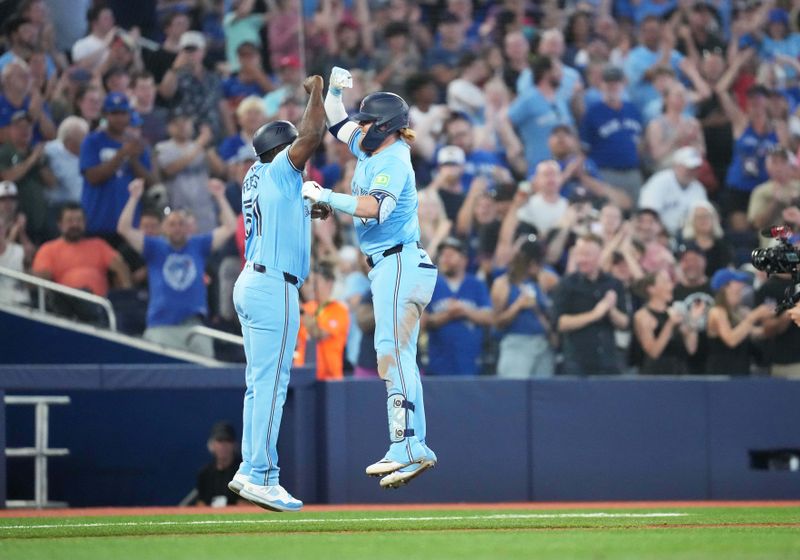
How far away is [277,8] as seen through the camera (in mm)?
12484

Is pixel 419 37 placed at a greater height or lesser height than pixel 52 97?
greater

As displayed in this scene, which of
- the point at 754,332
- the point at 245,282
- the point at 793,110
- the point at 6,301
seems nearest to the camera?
the point at 245,282

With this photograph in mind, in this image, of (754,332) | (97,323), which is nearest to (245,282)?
(97,323)

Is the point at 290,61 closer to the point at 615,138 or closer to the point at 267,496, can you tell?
the point at 615,138

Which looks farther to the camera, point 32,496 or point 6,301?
point 32,496

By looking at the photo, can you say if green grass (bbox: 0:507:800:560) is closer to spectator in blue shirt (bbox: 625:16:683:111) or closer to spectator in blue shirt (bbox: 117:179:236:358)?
spectator in blue shirt (bbox: 117:179:236:358)

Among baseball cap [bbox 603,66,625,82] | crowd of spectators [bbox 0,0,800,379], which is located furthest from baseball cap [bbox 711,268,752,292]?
baseball cap [bbox 603,66,625,82]

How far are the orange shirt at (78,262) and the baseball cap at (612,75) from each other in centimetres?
540

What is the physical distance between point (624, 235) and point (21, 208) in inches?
213

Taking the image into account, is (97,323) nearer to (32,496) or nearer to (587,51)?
(32,496)

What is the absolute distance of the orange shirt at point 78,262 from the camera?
11094 millimetres

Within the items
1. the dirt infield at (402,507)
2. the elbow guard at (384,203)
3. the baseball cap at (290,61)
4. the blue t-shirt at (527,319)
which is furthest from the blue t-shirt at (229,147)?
the elbow guard at (384,203)

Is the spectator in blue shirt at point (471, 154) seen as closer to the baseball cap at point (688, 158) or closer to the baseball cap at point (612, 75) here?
the baseball cap at point (612, 75)

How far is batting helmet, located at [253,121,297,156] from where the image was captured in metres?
8.29
